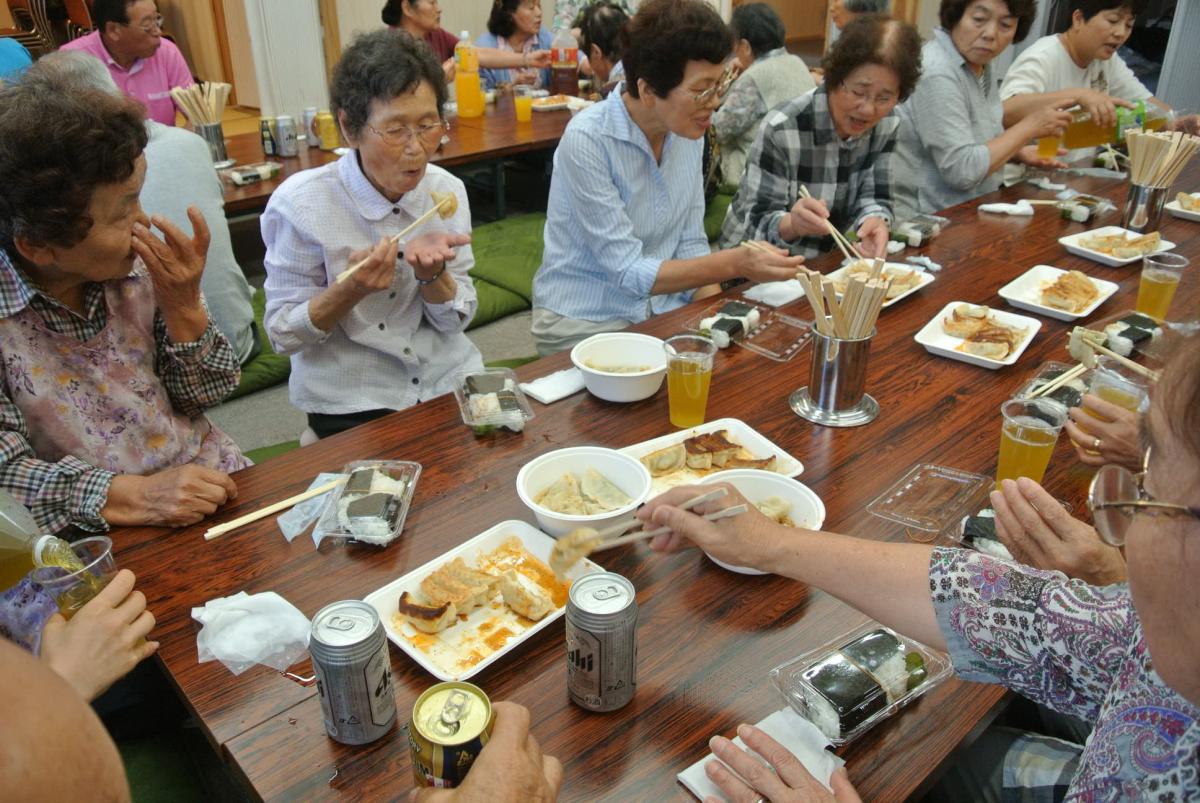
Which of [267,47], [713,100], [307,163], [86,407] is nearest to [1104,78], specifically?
[713,100]

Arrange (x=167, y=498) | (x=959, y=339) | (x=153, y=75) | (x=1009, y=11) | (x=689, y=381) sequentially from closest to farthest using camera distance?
(x=167, y=498), (x=689, y=381), (x=959, y=339), (x=1009, y=11), (x=153, y=75)

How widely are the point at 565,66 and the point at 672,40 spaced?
3821mm

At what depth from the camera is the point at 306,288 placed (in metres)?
2.16

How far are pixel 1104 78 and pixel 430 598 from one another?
468 centimetres

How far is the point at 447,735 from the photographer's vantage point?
2.90ft

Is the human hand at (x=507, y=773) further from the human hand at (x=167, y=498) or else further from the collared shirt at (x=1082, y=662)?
the human hand at (x=167, y=498)

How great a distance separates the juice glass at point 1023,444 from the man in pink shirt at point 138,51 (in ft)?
13.4

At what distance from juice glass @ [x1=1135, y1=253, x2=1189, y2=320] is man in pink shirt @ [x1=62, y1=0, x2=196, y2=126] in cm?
419

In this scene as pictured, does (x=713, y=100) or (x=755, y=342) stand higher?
(x=713, y=100)

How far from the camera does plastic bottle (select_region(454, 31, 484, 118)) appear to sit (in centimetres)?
508

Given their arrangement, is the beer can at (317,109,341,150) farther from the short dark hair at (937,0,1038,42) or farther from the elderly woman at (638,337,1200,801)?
the elderly woman at (638,337,1200,801)

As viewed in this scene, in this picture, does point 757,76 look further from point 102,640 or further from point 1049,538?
point 102,640

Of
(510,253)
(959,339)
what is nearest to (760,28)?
A: (510,253)

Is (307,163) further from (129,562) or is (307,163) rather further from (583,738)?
(583,738)
